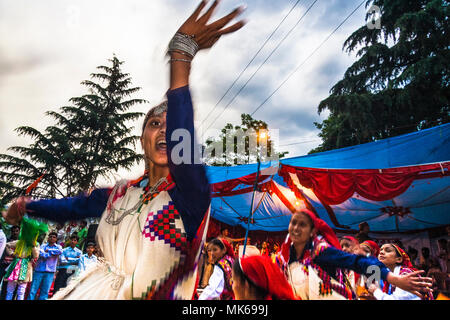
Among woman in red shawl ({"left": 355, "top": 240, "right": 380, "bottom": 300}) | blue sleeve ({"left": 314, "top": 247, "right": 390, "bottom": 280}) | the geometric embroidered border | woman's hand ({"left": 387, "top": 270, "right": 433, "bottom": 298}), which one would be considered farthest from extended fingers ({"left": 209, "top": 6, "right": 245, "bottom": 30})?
woman in red shawl ({"left": 355, "top": 240, "right": 380, "bottom": 300})

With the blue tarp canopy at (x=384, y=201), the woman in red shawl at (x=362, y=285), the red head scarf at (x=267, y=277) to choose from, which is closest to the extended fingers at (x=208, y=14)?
the red head scarf at (x=267, y=277)

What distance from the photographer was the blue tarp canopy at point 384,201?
6.41 m

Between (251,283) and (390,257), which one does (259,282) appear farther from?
(390,257)

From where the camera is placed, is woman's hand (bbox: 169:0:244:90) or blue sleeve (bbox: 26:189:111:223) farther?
blue sleeve (bbox: 26:189:111:223)

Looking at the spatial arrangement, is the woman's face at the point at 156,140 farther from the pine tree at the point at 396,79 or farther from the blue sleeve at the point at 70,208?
the pine tree at the point at 396,79

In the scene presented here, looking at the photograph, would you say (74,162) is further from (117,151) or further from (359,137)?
(359,137)

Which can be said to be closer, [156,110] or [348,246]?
[156,110]

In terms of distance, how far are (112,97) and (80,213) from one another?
19262 mm

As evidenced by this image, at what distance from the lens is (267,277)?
1.68 metres

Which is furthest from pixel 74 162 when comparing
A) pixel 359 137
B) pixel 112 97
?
pixel 359 137

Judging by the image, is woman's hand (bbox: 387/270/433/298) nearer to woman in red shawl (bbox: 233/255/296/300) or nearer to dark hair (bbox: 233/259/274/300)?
woman in red shawl (bbox: 233/255/296/300)

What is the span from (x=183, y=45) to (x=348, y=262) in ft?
8.95

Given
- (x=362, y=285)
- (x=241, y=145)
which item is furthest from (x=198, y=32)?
(x=241, y=145)

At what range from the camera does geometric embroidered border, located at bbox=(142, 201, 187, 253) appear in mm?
907
